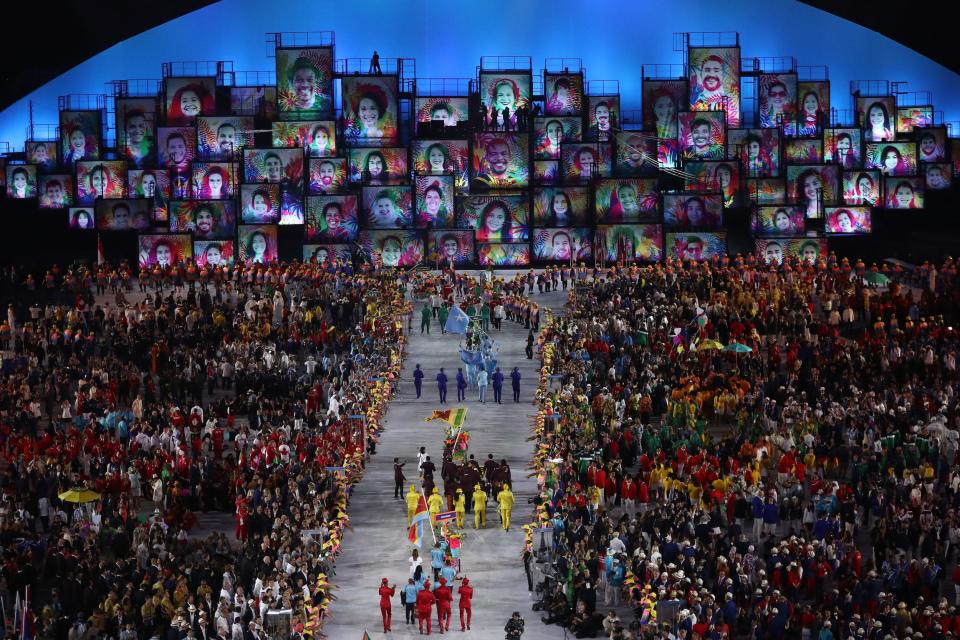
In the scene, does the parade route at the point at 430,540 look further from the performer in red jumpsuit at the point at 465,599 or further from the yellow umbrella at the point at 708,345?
the yellow umbrella at the point at 708,345

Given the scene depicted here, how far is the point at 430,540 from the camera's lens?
3562 centimetres

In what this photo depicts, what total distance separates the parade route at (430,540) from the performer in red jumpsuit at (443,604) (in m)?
0.18

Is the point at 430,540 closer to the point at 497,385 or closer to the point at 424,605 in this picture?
the point at 424,605

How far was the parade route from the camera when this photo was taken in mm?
31969

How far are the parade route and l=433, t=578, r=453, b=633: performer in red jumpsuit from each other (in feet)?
0.60

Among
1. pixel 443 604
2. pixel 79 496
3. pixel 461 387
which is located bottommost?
pixel 443 604

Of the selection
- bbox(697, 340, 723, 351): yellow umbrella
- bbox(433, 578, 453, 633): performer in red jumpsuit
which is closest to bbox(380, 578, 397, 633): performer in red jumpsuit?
bbox(433, 578, 453, 633): performer in red jumpsuit

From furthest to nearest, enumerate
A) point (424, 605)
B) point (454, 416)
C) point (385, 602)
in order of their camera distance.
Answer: point (454, 416)
point (385, 602)
point (424, 605)

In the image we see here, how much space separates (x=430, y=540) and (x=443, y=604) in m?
4.33

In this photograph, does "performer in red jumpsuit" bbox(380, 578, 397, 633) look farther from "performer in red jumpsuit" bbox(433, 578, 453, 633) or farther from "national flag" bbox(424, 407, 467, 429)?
"national flag" bbox(424, 407, 467, 429)

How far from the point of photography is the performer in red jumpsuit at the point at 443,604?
31.3 meters

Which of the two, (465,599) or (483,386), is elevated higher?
(483,386)

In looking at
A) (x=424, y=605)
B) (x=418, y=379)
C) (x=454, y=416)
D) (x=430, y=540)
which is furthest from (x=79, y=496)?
(x=418, y=379)

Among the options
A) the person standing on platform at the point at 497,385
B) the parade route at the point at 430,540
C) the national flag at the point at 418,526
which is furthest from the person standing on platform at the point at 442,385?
the national flag at the point at 418,526
